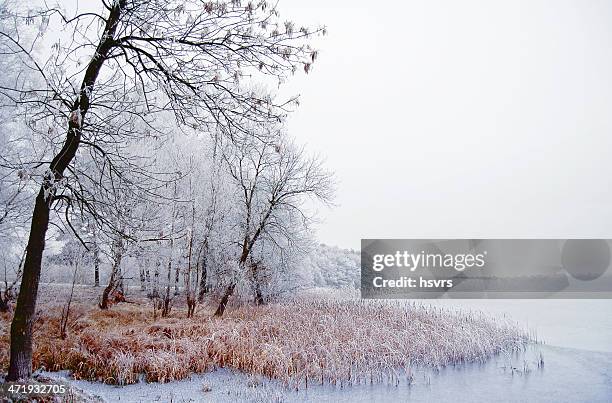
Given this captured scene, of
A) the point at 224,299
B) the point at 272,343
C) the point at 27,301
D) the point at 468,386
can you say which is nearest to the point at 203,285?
the point at 224,299

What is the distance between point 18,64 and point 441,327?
757 cm

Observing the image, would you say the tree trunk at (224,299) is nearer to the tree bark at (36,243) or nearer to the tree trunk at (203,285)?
the tree trunk at (203,285)

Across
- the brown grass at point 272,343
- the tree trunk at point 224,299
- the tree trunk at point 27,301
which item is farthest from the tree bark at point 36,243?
the tree trunk at point 224,299

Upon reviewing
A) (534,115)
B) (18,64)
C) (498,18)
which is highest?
(498,18)

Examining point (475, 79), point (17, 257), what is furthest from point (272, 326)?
point (475, 79)

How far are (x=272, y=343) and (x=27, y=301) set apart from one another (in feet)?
10.2

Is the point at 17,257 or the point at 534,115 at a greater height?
the point at 534,115

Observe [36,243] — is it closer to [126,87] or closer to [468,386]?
[126,87]

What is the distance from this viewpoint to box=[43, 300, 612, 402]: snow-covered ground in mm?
4875

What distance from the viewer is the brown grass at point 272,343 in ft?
17.6

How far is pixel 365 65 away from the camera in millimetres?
8367

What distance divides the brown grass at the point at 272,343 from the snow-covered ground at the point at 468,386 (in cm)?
19

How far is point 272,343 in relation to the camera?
19.7ft

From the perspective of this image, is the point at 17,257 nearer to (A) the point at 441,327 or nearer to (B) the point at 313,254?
(B) the point at 313,254
